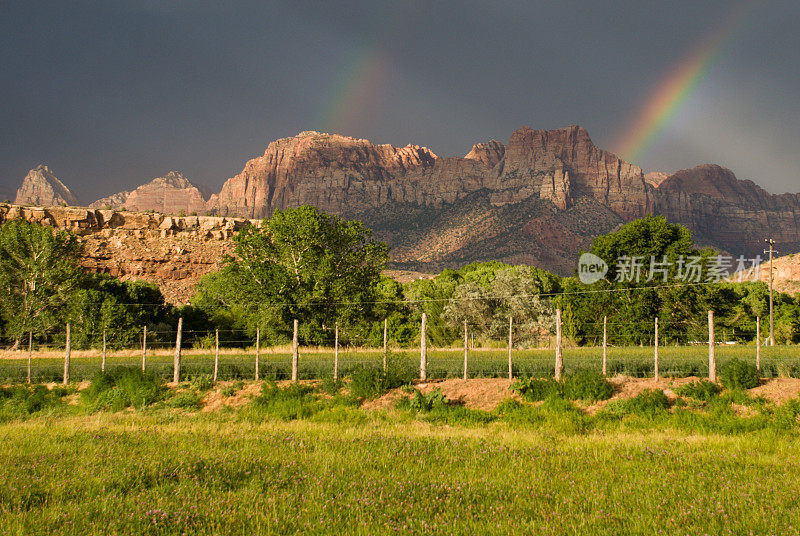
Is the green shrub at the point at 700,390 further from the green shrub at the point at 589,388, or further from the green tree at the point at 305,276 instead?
the green tree at the point at 305,276

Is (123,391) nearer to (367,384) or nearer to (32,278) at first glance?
(367,384)

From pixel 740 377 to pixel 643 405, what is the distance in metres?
3.43

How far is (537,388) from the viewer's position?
641 inches

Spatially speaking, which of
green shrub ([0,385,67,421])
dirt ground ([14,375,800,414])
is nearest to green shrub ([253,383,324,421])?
dirt ground ([14,375,800,414])

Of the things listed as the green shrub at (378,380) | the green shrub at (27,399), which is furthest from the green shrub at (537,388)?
the green shrub at (27,399)

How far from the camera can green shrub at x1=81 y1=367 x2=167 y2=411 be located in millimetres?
18625

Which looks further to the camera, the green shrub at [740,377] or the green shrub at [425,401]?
the green shrub at [425,401]

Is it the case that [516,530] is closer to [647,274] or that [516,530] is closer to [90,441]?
[90,441]

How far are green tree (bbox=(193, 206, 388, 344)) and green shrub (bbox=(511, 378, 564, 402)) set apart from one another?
19.5 metres

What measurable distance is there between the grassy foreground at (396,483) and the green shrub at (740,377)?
12.5 ft

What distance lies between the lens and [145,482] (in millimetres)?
7227

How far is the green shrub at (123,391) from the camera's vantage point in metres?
18.6

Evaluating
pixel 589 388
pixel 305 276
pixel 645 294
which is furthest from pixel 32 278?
pixel 645 294

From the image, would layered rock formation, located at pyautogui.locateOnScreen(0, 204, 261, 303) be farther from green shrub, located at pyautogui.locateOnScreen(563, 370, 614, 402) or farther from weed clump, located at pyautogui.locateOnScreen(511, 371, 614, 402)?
green shrub, located at pyautogui.locateOnScreen(563, 370, 614, 402)
